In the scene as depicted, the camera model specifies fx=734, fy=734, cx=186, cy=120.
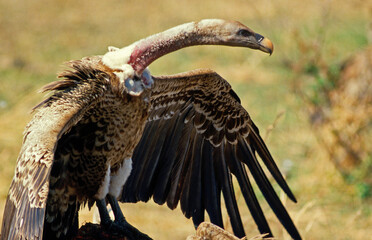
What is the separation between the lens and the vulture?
3912 millimetres

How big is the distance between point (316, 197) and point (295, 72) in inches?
62.4

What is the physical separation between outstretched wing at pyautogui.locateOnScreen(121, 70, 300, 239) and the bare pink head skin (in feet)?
2.48

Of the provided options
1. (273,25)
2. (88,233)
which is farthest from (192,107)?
(273,25)

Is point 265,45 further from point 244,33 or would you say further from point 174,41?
point 174,41

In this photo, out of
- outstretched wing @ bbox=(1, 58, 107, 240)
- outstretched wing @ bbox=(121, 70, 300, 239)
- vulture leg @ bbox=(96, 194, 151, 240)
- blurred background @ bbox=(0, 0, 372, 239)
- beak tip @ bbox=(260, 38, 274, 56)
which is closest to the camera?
outstretched wing @ bbox=(1, 58, 107, 240)

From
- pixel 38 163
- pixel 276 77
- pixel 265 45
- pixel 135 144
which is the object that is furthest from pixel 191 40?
pixel 276 77

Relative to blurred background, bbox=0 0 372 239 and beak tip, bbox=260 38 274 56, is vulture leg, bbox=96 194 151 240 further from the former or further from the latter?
beak tip, bbox=260 38 274 56

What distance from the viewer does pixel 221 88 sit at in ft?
17.2

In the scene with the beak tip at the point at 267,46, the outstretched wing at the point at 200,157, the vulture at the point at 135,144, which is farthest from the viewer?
the outstretched wing at the point at 200,157

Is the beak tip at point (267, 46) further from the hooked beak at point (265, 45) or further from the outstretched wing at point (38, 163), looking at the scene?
the outstretched wing at point (38, 163)

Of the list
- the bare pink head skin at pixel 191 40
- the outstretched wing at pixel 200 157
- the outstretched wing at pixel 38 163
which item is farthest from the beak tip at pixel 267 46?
the outstretched wing at pixel 38 163

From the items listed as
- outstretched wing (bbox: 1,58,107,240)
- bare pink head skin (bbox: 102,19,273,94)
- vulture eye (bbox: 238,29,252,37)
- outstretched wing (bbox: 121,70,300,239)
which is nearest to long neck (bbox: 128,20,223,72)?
bare pink head skin (bbox: 102,19,273,94)

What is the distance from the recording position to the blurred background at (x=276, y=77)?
7.80m

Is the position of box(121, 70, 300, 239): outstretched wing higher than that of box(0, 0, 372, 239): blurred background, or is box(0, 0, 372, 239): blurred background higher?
box(0, 0, 372, 239): blurred background
